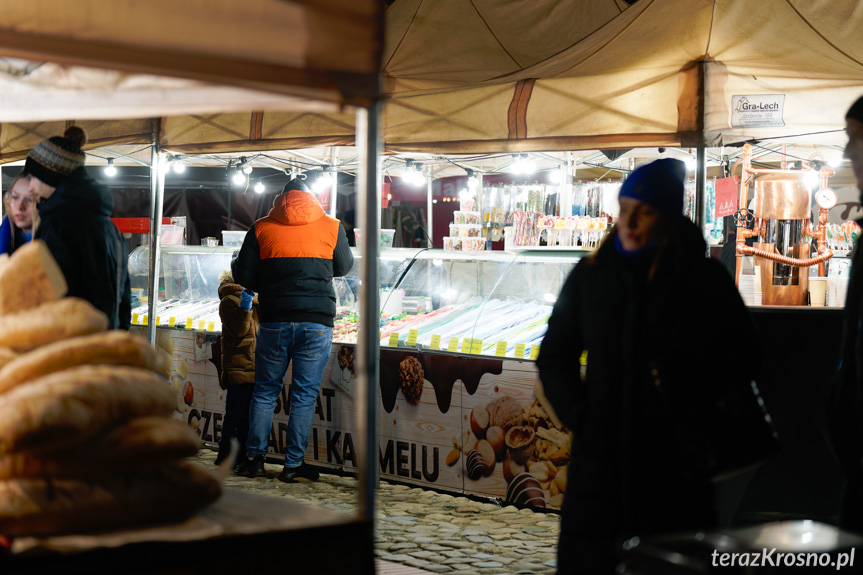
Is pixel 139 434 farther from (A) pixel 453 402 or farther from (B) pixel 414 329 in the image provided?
(B) pixel 414 329

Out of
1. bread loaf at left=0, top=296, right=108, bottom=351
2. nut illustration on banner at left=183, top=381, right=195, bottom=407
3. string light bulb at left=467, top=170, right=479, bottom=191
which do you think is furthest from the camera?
string light bulb at left=467, top=170, right=479, bottom=191

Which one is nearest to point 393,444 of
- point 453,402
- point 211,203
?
point 453,402

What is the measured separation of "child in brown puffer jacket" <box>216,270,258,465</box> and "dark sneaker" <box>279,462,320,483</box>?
0.49 meters

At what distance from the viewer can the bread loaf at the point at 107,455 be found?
5.89ft

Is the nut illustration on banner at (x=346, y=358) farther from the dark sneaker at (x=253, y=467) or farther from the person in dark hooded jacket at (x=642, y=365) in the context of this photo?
the person in dark hooded jacket at (x=642, y=365)

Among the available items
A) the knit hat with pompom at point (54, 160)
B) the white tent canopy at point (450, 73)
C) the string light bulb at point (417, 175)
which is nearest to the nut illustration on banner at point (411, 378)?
the white tent canopy at point (450, 73)

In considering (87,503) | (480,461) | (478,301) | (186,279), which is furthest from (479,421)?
(186,279)

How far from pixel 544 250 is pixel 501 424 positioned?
4.18 feet

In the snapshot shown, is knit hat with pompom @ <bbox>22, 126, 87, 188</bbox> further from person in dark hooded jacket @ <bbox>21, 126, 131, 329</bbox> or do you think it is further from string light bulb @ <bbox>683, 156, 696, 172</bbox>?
string light bulb @ <bbox>683, 156, 696, 172</bbox>

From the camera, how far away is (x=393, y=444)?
20.5 feet

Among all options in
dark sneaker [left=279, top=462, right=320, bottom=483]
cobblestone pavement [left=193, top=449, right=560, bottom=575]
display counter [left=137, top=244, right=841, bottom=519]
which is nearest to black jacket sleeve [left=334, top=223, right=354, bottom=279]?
display counter [left=137, top=244, right=841, bottom=519]

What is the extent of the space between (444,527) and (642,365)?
3070mm

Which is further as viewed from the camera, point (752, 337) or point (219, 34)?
point (752, 337)

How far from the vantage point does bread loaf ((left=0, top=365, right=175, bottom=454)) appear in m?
1.75
